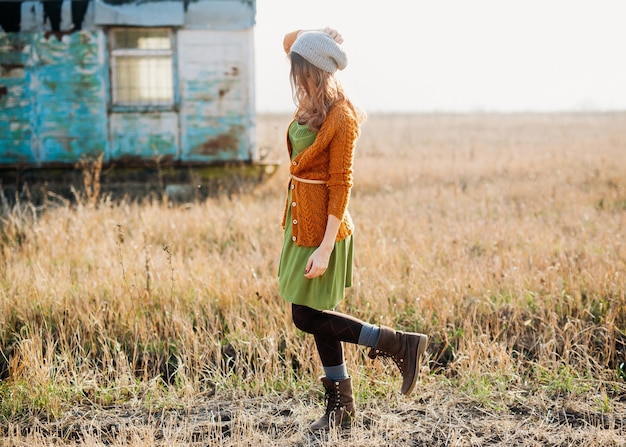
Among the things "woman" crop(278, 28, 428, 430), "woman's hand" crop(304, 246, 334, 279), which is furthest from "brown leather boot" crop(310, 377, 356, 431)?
"woman's hand" crop(304, 246, 334, 279)

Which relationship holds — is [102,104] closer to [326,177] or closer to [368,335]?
[326,177]

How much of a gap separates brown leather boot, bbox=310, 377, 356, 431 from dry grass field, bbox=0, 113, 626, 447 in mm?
70

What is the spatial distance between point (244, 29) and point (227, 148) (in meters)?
1.82

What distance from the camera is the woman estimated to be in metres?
3.04

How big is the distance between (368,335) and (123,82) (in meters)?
8.23

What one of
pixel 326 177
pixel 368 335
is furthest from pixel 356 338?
pixel 326 177

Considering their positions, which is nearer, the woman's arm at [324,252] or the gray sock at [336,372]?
the woman's arm at [324,252]

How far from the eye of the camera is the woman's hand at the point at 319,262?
3.02 meters

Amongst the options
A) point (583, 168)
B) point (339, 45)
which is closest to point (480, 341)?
point (339, 45)

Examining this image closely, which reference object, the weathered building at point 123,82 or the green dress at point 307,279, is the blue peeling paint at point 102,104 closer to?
the weathered building at point 123,82

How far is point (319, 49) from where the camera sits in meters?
2.99

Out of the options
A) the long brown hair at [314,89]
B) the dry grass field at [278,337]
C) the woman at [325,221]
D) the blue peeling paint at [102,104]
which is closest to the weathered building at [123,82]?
the blue peeling paint at [102,104]

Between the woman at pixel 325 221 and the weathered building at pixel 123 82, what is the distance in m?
7.06

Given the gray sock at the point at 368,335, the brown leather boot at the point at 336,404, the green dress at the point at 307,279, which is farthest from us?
the brown leather boot at the point at 336,404
